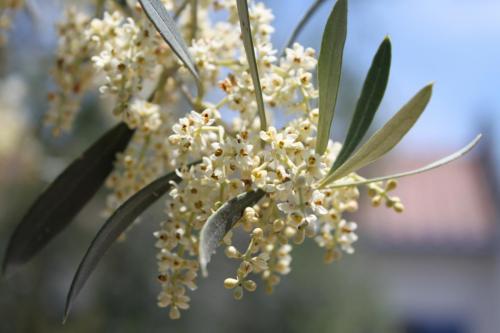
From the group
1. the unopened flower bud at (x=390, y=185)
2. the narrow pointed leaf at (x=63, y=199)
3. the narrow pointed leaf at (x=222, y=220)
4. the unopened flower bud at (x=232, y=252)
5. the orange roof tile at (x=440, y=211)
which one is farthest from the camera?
the orange roof tile at (x=440, y=211)

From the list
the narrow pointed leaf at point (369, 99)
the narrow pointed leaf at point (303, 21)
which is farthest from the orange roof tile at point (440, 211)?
the narrow pointed leaf at point (369, 99)

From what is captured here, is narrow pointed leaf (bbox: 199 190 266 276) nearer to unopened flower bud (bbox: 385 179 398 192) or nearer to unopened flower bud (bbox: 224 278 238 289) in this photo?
unopened flower bud (bbox: 224 278 238 289)

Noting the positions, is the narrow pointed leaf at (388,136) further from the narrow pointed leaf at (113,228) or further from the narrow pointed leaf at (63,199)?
the narrow pointed leaf at (63,199)

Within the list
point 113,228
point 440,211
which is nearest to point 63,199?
point 113,228


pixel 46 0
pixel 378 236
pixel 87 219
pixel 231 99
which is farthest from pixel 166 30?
pixel 378 236

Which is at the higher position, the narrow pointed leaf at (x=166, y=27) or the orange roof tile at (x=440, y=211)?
the orange roof tile at (x=440, y=211)
